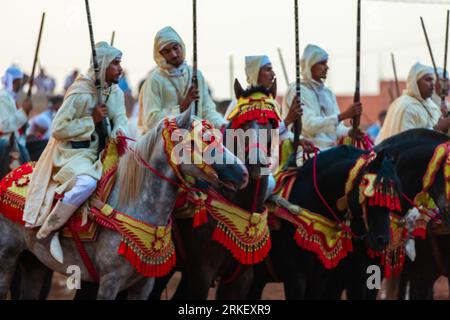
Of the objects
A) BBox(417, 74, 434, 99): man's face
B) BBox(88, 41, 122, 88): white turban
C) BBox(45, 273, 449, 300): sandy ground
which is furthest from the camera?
BBox(45, 273, 449, 300): sandy ground

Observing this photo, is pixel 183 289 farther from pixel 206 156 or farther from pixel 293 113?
pixel 206 156

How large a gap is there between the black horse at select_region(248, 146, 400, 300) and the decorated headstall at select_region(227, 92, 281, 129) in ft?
3.12

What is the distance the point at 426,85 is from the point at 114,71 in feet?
13.5

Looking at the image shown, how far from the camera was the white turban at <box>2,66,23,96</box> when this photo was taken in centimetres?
1259

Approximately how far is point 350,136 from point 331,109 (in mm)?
421

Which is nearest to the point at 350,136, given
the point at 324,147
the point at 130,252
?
the point at 324,147

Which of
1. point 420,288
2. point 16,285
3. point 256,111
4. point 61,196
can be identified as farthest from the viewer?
point 16,285

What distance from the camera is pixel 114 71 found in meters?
8.80

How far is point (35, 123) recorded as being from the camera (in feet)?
49.4

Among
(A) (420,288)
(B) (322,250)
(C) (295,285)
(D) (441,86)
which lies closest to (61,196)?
(C) (295,285)

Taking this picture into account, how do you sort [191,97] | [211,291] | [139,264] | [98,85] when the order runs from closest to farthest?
[139,264]
[98,85]
[191,97]
[211,291]

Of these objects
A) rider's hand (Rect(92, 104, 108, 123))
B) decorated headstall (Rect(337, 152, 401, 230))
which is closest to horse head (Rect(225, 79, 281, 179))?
decorated headstall (Rect(337, 152, 401, 230))

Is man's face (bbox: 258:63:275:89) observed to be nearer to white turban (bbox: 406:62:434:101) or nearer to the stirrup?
white turban (bbox: 406:62:434:101)

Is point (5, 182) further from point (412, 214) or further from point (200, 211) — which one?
point (412, 214)
